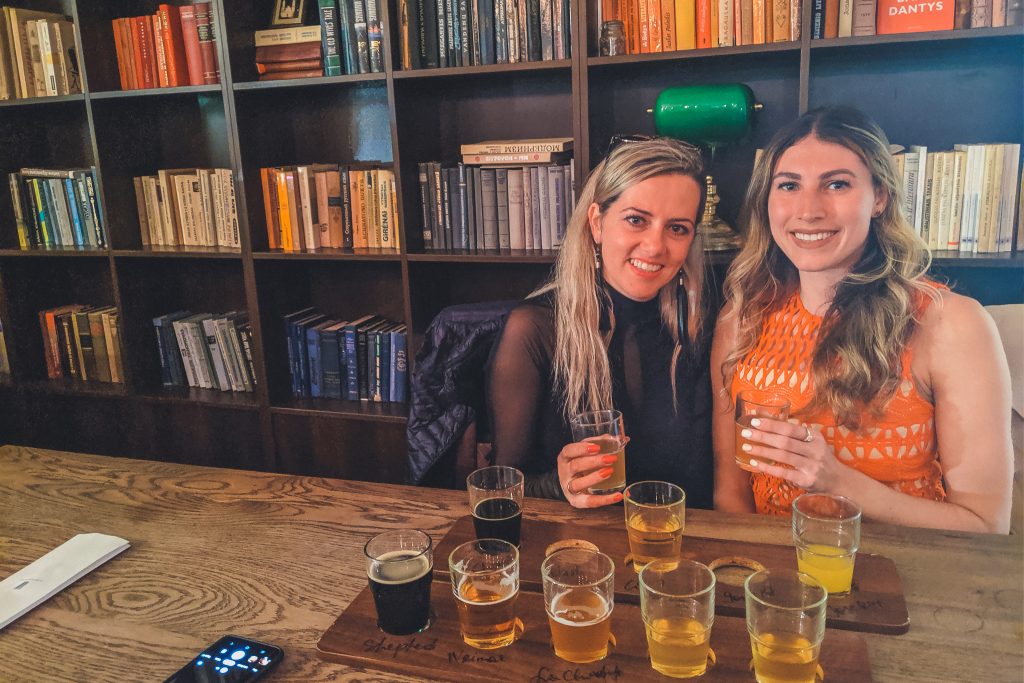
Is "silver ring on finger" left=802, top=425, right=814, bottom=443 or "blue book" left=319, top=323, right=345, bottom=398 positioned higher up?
"silver ring on finger" left=802, top=425, right=814, bottom=443

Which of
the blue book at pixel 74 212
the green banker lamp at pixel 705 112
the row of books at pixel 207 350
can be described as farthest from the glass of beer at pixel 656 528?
the blue book at pixel 74 212

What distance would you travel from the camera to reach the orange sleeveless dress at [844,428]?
4.86ft

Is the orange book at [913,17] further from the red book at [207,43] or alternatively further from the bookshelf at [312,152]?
the red book at [207,43]

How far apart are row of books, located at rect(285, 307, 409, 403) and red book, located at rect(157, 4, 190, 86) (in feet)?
2.86

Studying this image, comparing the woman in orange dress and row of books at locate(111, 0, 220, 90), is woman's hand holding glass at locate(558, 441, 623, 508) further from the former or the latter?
row of books at locate(111, 0, 220, 90)

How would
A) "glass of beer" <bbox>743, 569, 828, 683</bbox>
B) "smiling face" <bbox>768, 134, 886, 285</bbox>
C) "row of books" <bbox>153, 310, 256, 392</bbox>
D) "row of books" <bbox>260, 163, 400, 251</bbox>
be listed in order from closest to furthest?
"glass of beer" <bbox>743, 569, 828, 683</bbox>
"smiling face" <bbox>768, 134, 886, 285</bbox>
"row of books" <bbox>260, 163, 400, 251</bbox>
"row of books" <bbox>153, 310, 256, 392</bbox>

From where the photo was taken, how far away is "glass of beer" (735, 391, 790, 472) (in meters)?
1.48

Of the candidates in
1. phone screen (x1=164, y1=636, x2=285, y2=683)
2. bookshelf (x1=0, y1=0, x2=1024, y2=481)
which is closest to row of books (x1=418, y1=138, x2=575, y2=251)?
bookshelf (x1=0, y1=0, x2=1024, y2=481)

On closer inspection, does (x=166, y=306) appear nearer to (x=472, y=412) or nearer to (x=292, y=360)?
(x=292, y=360)

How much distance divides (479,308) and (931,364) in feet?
3.22

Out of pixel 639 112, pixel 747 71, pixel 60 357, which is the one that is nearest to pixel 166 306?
pixel 60 357

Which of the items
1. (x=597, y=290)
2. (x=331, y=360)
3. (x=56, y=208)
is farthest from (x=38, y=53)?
(x=597, y=290)

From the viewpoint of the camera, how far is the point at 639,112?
226 centimetres

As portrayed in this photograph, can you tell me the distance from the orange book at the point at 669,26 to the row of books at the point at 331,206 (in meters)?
0.92
